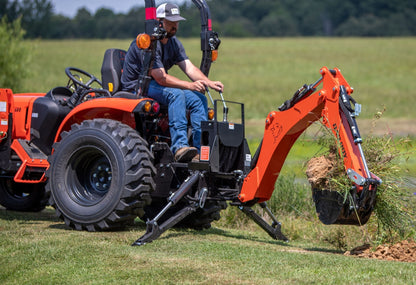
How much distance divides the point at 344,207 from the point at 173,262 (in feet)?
5.40

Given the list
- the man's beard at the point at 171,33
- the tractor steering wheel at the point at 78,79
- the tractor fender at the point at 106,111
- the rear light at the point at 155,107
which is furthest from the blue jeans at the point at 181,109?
the tractor steering wheel at the point at 78,79

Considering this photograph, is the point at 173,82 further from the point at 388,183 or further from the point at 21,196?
the point at 21,196

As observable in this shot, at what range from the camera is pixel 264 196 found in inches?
279

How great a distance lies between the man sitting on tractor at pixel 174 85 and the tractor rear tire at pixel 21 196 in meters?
2.35

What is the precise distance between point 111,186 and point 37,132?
184 cm

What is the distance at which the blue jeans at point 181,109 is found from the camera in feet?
23.7

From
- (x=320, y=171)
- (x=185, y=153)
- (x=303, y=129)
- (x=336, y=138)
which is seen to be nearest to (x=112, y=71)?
(x=185, y=153)

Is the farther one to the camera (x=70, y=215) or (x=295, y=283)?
(x=70, y=215)

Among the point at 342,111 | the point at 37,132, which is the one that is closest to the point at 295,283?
the point at 342,111

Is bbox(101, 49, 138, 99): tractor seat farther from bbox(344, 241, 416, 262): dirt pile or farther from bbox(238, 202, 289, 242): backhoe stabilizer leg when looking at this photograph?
bbox(344, 241, 416, 262): dirt pile

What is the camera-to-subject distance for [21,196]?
9406 millimetres

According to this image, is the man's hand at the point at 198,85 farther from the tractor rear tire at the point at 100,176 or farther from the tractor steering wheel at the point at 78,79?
the tractor steering wheel at the point at 78,79

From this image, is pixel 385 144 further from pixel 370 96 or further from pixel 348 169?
pixel 370 96

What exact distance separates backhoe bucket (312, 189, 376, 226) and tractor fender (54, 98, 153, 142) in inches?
85.6
